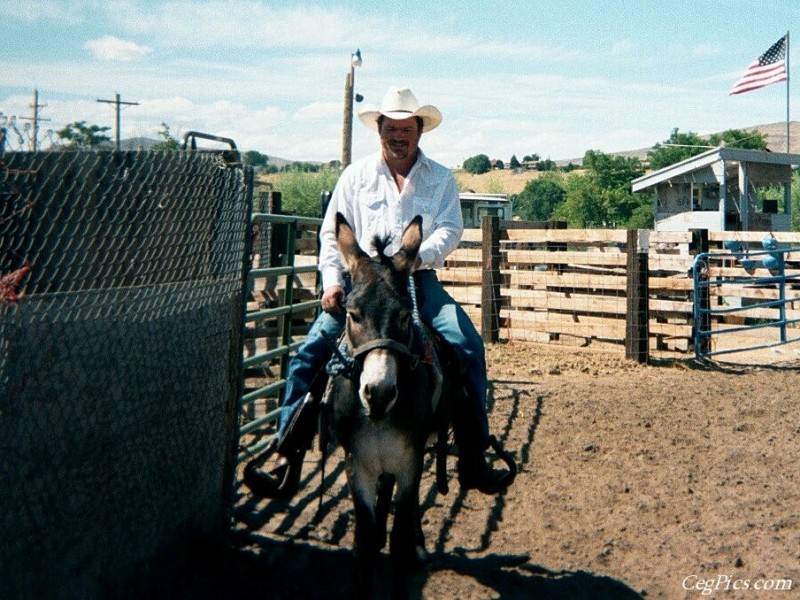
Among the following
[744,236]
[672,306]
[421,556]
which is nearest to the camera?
[421,556]

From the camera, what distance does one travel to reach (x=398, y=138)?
5355 millimetres

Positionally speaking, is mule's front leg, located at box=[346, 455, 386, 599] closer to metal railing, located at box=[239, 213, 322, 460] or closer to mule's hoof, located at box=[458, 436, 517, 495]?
mule's hoof, located at box=[458, 436, 517, 495]

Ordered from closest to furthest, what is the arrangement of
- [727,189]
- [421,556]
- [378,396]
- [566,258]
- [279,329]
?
[378,396] < [421,556] < [279,329] < [566,258] < [727,189]

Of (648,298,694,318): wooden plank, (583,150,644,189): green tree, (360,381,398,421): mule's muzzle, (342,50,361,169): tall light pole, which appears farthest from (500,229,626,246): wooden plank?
(583,150,644,189): green tree

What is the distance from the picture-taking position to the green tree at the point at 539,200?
295 ft

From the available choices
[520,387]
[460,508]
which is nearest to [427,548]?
[460,508]

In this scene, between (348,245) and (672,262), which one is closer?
(348,245)

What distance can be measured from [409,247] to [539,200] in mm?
88207

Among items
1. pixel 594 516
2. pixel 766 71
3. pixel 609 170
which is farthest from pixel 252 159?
pixel 594 516

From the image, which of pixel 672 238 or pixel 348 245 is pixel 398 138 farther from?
pixel 672 238

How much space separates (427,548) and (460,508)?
866 millimetres

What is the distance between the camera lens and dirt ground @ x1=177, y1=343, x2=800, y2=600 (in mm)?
5238

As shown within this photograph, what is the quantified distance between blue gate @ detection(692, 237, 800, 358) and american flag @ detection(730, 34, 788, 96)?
13.6 meters

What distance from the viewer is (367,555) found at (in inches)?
188
